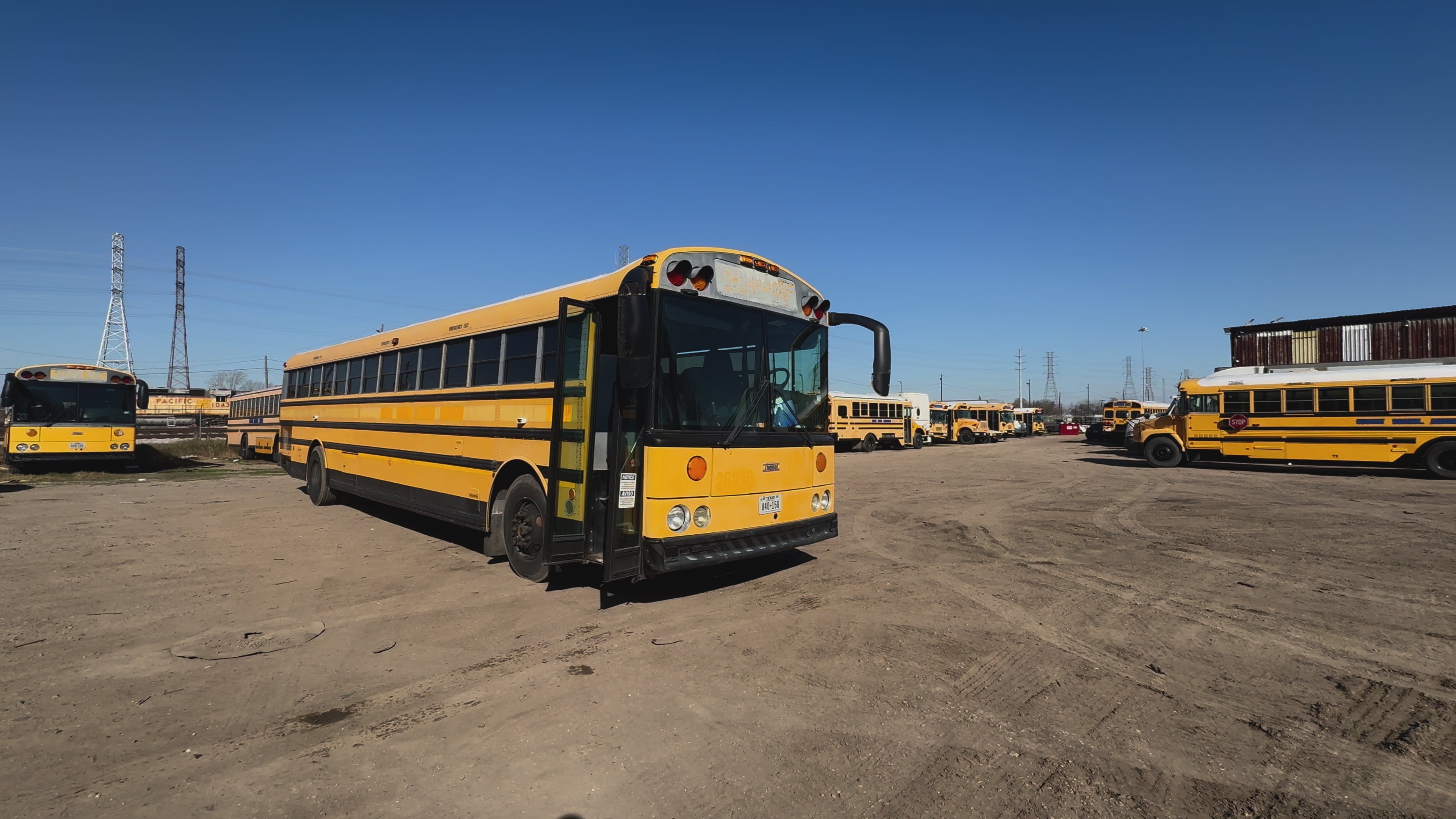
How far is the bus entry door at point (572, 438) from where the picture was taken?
5.50 meters

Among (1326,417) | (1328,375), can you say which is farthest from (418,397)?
(1328,375)

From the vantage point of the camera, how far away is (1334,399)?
17.2 m

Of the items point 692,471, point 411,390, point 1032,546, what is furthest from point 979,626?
point 411,390

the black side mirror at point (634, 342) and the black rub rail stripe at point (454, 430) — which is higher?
the black side mirror at point (634, 342)

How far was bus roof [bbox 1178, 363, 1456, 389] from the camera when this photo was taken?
16.2 m

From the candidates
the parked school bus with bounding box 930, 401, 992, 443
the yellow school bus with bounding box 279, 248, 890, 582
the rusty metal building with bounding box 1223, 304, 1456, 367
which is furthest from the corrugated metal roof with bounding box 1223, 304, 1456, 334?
the yellow school bus with bounding box 279, 248, 890, 582

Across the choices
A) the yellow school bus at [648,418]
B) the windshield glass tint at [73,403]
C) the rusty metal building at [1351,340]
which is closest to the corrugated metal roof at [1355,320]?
the rusty metal building at [1351,340]

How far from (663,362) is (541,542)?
2192 millimetres

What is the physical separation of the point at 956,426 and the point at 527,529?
4172cm

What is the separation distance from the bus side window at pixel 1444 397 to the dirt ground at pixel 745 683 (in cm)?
1122

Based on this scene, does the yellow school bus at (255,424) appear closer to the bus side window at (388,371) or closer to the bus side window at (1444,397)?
the bus side window at (388,371)

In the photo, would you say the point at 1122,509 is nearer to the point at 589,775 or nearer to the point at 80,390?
the point at 589,775

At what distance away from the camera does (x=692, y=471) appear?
5.36 m

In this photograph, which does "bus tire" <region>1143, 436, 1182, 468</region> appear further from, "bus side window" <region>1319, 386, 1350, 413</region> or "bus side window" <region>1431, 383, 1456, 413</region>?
"bus side window" <region>1431, 383, 1456, 413</region>
